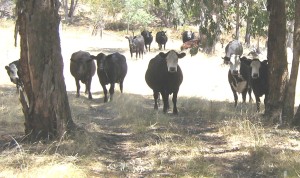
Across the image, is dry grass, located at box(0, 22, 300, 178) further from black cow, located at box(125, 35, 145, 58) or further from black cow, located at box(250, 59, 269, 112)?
black cow, located at box(125, 35, 145, 58)

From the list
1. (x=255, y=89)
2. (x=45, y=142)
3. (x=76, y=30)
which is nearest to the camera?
(x=45, y=142)

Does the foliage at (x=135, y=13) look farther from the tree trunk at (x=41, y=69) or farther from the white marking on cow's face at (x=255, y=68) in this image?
the tree trunk at (x=41, y=69)

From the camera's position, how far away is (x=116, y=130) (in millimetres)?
9633

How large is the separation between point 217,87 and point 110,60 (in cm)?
579

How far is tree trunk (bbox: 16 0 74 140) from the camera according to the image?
739 centimetres

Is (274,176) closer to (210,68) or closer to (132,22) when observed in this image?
(210,68)

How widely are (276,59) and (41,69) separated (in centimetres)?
516

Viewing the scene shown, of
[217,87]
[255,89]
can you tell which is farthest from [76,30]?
[255,89]

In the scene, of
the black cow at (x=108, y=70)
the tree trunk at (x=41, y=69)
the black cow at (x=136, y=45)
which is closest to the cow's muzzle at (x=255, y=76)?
the black cow at (x=108, y=70)

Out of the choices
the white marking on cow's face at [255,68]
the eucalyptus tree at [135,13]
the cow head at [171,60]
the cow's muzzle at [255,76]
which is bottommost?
the cow's muzzle at [255,76]

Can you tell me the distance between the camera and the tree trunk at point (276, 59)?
9781mm

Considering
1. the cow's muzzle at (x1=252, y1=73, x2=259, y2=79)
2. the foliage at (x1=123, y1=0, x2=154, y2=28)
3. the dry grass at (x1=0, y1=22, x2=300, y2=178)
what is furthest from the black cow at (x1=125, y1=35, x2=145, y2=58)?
the foliage at (x1=123, y1=0, x2=154, y2=28)

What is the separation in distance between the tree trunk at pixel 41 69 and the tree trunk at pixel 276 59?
4.59 m

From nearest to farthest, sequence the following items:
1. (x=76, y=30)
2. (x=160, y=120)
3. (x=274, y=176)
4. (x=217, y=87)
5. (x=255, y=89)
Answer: (x=274, y=176) → (x=160, y=120) → (x=255, y=89) → (x=217, y=87) → (x=76, y=30)
